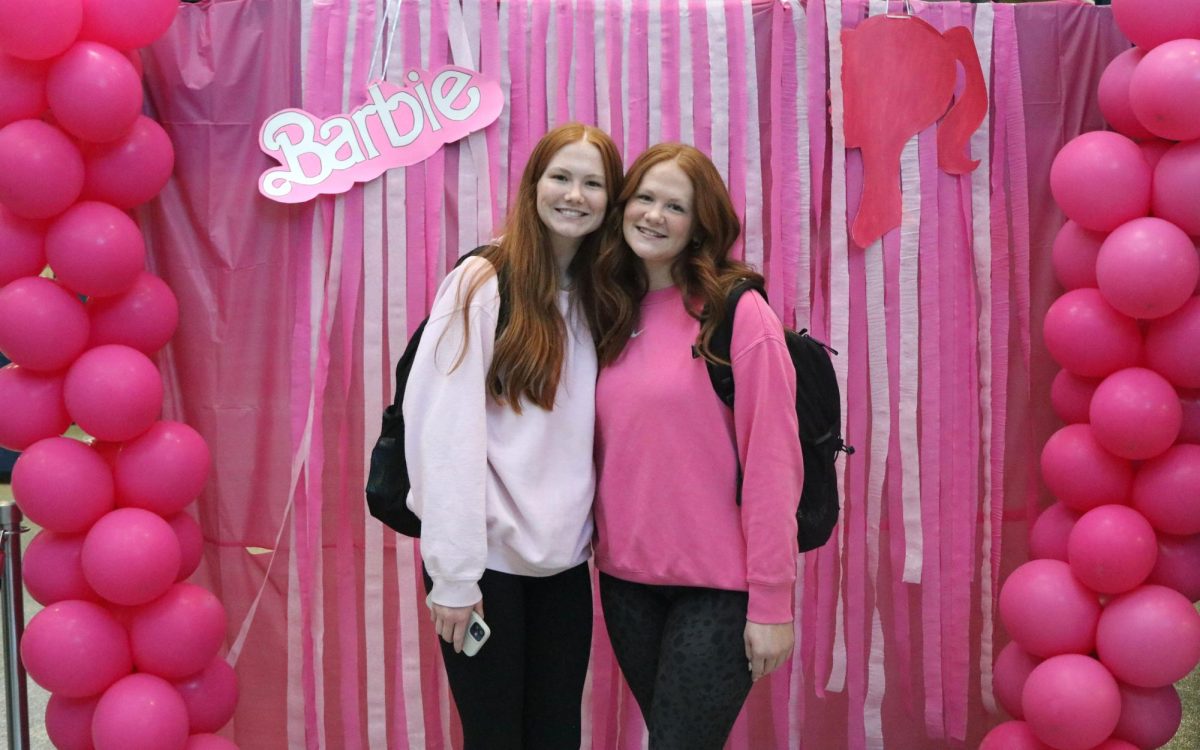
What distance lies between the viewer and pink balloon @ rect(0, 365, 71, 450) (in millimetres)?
2297

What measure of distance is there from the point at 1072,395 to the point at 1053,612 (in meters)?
0.51

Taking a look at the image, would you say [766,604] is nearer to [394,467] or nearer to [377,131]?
[394,467]

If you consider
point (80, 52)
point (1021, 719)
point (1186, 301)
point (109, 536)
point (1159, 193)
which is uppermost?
point (80, 52)

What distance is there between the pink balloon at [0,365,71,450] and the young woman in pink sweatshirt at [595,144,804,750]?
122 centimetres

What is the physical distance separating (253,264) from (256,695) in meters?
1.12

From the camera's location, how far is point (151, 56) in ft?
8.64

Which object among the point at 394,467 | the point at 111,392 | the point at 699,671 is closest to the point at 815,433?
the point at 699,671

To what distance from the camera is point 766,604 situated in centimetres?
182

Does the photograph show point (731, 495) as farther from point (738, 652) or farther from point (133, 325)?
point (133, 325)

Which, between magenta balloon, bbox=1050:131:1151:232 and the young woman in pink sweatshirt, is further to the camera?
magenta balloon, bbox=1050:131:1151:232

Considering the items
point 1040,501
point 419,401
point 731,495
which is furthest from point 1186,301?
point 419,401

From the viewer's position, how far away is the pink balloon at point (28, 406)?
2.30 metres

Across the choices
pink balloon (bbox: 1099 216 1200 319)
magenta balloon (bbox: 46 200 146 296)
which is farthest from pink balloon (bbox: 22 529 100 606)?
pink balloon (bbox: 1099 216 1200 319)

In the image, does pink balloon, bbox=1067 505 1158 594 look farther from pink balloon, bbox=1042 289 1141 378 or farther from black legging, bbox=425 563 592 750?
black legging, bbox=425 563 592 750
